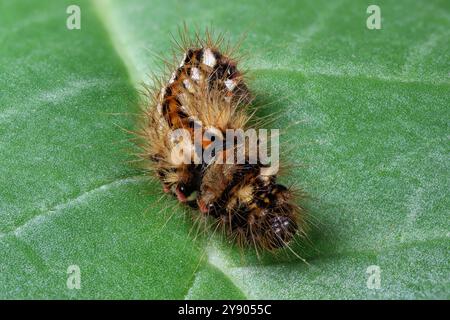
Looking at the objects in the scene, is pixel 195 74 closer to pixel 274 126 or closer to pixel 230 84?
pixel 230 84

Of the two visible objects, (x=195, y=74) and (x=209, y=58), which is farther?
(x=209, y=58)

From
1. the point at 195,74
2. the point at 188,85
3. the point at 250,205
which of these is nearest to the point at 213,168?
the point at 250,205

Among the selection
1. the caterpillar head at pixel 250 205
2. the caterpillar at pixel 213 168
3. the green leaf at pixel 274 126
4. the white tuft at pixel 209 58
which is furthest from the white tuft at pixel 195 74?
the caterpillar head at pixel 250 205

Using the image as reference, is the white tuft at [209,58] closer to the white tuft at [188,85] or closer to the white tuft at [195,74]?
the white tuft at [195,74]

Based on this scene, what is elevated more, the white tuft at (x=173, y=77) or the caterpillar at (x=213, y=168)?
the white tuft at (x=173, y=77)

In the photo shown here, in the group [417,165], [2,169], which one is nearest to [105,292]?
[2,169]
